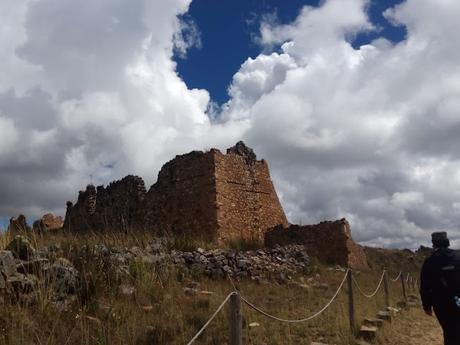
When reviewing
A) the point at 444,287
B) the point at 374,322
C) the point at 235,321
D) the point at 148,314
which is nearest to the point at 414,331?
the point at 374,322

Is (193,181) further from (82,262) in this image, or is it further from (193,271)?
(82,262)

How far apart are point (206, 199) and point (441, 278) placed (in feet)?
37.7

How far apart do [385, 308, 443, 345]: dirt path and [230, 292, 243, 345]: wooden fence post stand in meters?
4.77

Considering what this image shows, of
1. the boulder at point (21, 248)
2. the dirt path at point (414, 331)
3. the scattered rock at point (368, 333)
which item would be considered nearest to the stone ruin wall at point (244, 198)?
the dirt path at point (414, 331)

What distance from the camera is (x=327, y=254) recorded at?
18.1 metres

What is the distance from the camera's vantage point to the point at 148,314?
6.74 meters

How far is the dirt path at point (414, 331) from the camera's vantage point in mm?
8578

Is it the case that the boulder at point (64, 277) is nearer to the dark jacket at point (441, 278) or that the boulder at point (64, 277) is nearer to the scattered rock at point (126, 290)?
the scattered rock at point (126, 290)

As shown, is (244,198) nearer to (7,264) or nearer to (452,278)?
(7,264)

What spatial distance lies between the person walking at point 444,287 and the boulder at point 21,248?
560 centimetres

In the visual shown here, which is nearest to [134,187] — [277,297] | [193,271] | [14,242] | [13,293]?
[193,271]

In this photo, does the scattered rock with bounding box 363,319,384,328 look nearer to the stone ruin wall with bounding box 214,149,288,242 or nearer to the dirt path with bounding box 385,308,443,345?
the dirt path with bounding box 385,308,443,345

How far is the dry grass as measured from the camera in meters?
5.26

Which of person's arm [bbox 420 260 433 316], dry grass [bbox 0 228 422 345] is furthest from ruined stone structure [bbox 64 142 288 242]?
person's arm [bbox 420 260 433 316]
